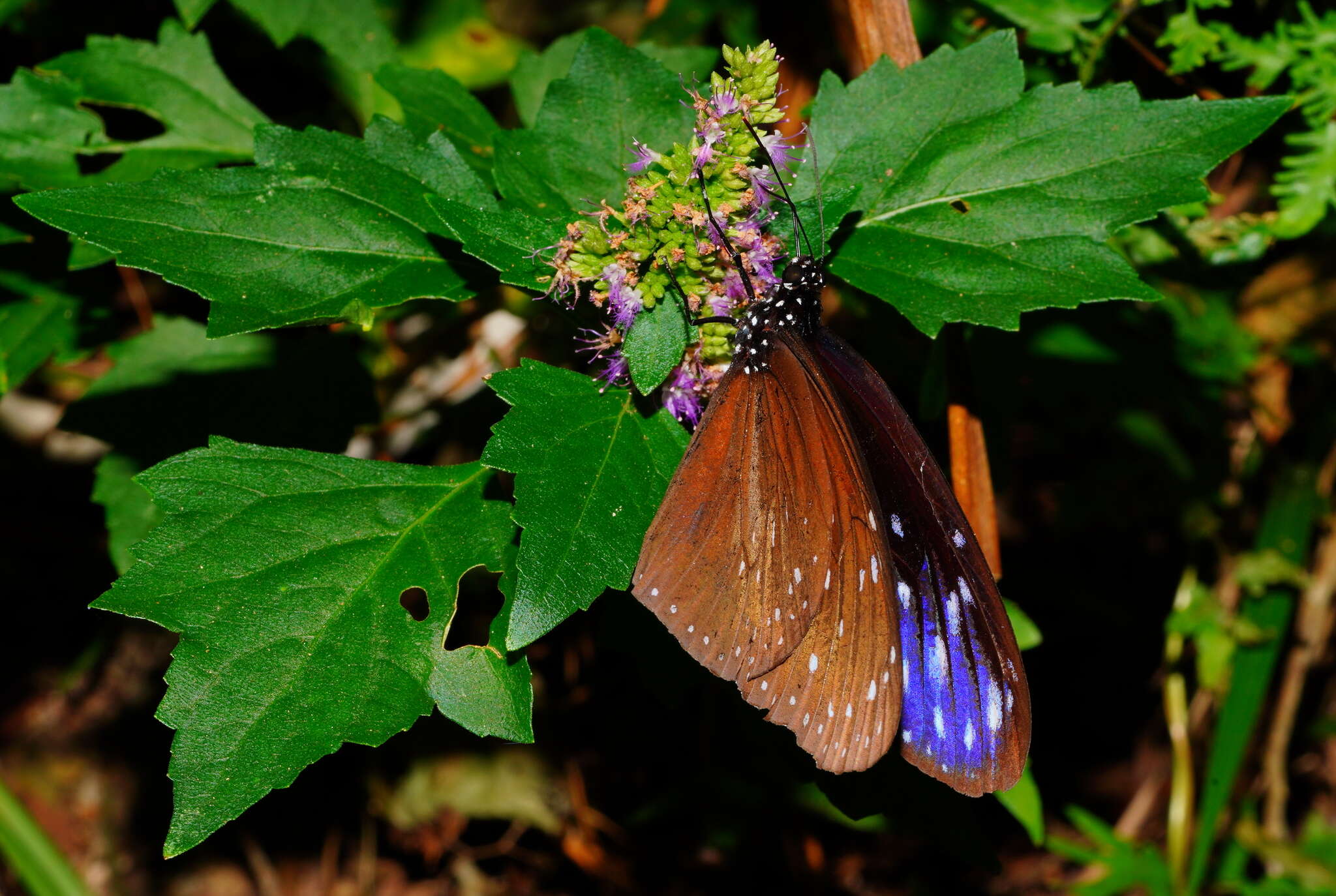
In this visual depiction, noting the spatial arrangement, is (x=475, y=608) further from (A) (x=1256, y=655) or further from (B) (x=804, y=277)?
(A) (x=1256, y=655)

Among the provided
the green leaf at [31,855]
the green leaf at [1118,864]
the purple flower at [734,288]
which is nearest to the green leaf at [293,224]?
the purple flower at [734,288]

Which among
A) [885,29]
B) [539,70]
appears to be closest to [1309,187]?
[885,29]

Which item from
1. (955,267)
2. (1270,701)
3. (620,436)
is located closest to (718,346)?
(620,436)

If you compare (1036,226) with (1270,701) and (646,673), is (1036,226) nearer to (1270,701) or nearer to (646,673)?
(646,673)

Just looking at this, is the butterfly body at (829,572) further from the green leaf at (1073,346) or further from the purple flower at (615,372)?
the green leaf at (1073,346)

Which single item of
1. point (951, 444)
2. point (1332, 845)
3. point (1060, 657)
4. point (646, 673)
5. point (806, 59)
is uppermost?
point (806, 59)

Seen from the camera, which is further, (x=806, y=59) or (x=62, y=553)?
(x=62, y=553)
